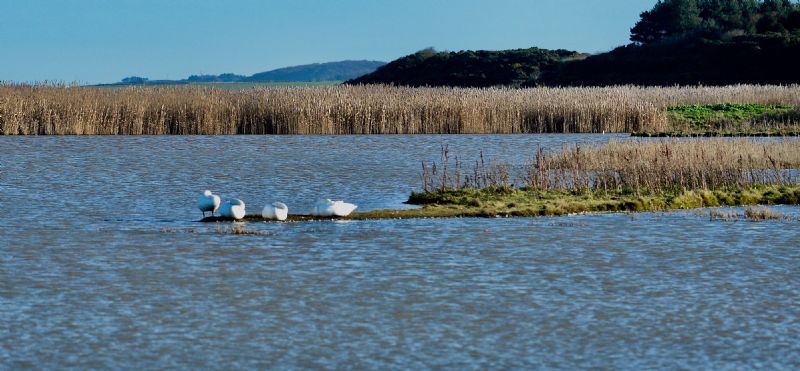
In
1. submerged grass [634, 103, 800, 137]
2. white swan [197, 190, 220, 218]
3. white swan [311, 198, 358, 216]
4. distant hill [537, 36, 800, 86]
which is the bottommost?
white swan [311, 198, 358, 216]

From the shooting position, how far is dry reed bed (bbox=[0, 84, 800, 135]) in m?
42.3

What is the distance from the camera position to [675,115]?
161ft

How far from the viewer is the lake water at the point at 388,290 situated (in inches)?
377

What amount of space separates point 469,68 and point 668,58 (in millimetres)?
18339

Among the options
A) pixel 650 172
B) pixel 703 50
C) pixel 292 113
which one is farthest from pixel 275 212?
pixel 703 50

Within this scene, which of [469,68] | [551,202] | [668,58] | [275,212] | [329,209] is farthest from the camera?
[469,68]

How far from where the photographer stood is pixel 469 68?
10444 centimetres

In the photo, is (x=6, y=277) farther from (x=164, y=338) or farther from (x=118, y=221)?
(x=118, y=221)

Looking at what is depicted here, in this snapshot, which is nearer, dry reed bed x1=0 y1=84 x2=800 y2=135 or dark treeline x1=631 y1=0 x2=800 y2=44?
dry reed bed x1=0 y1=84 x2=800 y2=135

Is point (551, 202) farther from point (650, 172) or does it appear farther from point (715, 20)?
point (715, 20)

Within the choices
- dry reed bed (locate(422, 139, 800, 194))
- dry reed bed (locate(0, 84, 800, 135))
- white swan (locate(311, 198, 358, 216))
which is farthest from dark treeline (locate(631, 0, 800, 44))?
white swan (locate(311, 198, 358, 216))

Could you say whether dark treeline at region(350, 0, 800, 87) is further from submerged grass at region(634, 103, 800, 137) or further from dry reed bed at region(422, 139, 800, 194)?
dry reed bed at region(422, 139, 800, 194)

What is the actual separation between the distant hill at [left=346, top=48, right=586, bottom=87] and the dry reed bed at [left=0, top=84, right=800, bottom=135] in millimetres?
52689

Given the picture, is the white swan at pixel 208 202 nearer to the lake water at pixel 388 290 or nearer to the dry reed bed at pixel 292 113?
the lake water at pixel 388 290
